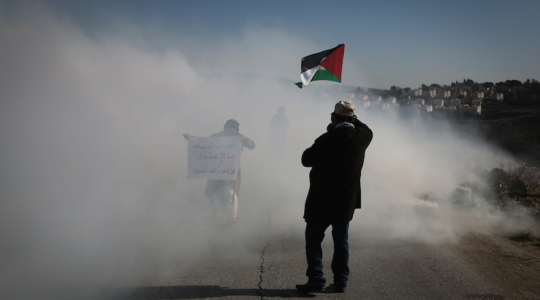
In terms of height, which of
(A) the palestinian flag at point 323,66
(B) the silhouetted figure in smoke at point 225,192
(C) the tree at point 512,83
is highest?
(C) the tree at point 512,83

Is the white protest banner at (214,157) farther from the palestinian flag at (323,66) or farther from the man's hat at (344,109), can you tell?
the man's hat at (344,109)

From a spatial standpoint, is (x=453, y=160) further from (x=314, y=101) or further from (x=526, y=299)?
(x=526, y=299)

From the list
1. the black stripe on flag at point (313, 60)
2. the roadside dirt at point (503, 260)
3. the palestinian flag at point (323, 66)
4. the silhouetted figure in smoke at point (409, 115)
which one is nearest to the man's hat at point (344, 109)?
the palestinian flag at point (323, 66)

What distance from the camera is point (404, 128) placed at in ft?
36.3

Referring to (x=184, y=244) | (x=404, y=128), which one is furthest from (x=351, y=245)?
(x=404, y=128)

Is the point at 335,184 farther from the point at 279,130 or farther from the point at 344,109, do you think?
the point at 279,130

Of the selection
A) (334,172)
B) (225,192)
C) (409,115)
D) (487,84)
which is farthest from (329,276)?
(487,84)

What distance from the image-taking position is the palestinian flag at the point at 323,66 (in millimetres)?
4402

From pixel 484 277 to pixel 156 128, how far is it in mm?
7051

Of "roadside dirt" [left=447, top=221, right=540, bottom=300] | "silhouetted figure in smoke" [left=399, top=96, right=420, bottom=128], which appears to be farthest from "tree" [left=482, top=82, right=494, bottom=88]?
"roadside dirt" [left=447, top=221, right=540, bottom=300]

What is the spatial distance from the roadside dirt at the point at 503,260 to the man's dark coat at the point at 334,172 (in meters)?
1.50

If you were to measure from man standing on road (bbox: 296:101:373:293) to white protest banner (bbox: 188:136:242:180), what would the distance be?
250cm

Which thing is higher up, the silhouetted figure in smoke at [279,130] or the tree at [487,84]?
the tree at [487,84]

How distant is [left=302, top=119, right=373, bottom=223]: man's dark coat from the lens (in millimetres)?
2854
